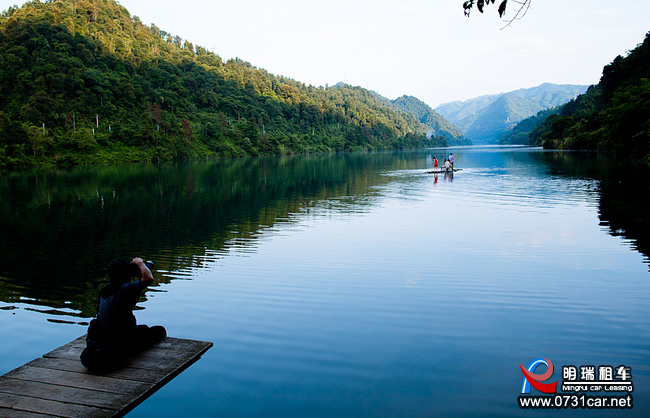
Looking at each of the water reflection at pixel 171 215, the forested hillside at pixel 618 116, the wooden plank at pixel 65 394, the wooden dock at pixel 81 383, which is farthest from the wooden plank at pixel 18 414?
the forested hillside at pixel 618 116

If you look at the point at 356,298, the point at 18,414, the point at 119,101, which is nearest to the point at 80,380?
the point at 18,414

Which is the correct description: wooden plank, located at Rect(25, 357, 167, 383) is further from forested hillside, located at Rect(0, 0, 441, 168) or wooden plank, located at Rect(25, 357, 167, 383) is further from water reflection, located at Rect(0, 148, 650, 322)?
forested hillside, located at Rect(0, 0, 441, 168)

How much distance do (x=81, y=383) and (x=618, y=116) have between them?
61263 mm

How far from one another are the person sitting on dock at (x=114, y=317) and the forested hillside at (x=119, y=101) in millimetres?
60497

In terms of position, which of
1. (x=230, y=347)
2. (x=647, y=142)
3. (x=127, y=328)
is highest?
(x=647, y=142)

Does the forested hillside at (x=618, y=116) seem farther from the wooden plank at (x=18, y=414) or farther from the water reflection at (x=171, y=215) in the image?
the wooden plank at (x=18, y=414)

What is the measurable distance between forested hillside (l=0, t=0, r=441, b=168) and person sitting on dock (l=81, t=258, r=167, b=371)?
60.5m

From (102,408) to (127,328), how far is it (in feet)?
3.97

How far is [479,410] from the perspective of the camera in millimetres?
5012

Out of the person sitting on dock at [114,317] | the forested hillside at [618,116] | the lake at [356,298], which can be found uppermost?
the forested hillside at [618,116]

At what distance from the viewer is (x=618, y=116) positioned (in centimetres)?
5216

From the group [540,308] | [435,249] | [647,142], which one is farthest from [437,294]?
[647,142]

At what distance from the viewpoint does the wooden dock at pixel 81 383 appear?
191 inches

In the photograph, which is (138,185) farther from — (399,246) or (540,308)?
(540,308)
